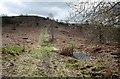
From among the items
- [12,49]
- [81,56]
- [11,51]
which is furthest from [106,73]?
[12,49]

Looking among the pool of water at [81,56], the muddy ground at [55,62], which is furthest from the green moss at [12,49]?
the pool of water at [81,56]

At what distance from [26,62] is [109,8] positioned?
11.9 ft

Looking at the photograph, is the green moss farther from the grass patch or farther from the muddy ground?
the muddy ground

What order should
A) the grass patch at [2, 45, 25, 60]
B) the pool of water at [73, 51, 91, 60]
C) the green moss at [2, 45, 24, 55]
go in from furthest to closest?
the pool of water at [73, 51, 91, 60]
the green moss at [2, 45, 24, 55]
the grass patch at [2, 45, 25, 60]

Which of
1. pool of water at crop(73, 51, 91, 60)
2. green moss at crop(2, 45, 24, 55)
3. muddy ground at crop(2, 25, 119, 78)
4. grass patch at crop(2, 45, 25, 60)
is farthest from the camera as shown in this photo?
pool of water at crop(73, 51, 91, 60)

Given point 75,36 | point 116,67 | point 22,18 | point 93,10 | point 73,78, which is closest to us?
point 73,78

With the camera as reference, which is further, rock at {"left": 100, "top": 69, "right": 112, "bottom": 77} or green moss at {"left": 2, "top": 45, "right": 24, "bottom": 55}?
green moss at {"left": 2, "top": 45, "right": 24, "bottom": 55}

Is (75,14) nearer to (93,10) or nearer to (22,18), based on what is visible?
(93,10)

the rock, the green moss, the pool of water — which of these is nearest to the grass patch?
the green moss

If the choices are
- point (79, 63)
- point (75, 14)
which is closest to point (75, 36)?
point (79, 63)

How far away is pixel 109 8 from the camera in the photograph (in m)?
10.5

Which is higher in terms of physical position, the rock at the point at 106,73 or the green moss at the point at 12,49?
the green moss at the point at 12,49

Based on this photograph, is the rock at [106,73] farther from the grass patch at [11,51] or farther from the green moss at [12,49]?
the green moss at [12,49]

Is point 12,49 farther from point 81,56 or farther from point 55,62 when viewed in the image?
point 81,56
